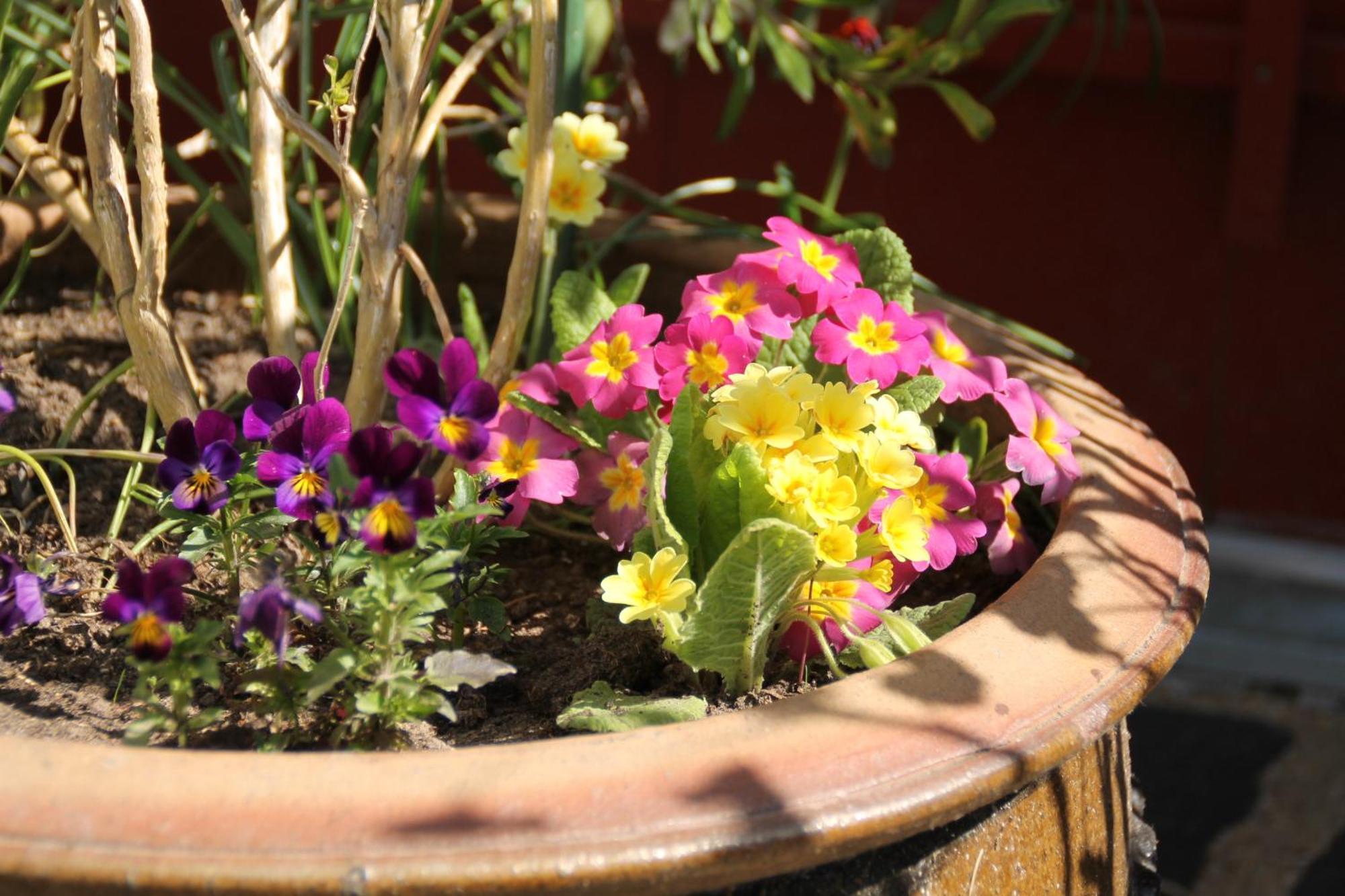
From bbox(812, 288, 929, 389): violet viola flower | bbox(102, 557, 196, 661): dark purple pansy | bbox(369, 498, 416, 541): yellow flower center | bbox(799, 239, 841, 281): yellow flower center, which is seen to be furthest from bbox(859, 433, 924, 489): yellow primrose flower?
bbox(102, 557, 196, 661): dark purple pansy

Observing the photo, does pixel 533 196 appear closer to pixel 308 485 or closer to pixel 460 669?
pixel 308 485

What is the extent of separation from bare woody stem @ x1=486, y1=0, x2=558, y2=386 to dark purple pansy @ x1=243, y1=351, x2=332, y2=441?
230 mm

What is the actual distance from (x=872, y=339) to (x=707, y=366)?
0.13 metres

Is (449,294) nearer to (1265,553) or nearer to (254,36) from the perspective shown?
(254,36)

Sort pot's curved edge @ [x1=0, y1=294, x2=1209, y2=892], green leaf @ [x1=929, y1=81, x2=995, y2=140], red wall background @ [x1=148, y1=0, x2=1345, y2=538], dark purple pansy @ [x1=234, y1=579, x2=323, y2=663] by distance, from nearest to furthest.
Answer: pot's curved edge @ [x1=0, y1=294, x2=1209, y2=892] < dark purple pansy @ [x1=234, y1=579, x2=323, y2=663] < green leaf @ [x1=929, y1=81, x2=995, y2=140] < red wall background @ [x1=148, y1=0, x2=1345, y2=538]

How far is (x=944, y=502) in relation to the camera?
1.05m

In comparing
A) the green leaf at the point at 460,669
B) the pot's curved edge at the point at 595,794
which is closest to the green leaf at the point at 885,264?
the pot's curved edge at the point at 595,794

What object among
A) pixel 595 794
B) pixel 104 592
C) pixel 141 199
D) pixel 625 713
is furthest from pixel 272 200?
pixel 595 794

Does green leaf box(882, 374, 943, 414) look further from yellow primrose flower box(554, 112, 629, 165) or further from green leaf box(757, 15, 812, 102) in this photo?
green leaf box(757, 15, 812, 102)

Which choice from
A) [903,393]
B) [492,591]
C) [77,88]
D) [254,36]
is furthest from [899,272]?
[77,88]

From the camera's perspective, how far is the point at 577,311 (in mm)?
1228

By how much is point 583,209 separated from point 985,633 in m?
0.59

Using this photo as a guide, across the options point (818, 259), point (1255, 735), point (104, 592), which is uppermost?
point (818, 259)

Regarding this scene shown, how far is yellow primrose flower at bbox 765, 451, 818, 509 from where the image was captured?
36.0 inches
